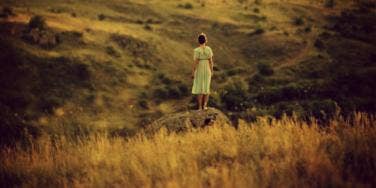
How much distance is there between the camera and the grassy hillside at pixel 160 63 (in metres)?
24.5

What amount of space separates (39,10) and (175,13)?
50.8 feet

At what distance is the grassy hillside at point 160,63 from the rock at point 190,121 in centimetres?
1021

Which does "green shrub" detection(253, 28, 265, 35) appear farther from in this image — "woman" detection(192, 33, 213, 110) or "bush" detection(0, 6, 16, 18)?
"woman" detection(192, 33, 213, 110)

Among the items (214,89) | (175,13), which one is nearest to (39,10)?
(175,13)

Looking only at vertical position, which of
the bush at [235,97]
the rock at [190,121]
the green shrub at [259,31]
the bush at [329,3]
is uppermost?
the bush at [329,3]

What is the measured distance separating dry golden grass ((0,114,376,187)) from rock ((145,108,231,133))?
178 centimetres

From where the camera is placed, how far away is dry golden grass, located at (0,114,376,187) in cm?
436

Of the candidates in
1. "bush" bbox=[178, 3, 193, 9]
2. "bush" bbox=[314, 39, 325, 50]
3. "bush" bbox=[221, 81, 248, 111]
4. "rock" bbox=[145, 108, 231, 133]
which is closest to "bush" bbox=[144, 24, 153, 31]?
"bush" bbox=[178, 3, 193, 9]

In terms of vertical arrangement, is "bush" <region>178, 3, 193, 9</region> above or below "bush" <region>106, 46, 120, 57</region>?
above

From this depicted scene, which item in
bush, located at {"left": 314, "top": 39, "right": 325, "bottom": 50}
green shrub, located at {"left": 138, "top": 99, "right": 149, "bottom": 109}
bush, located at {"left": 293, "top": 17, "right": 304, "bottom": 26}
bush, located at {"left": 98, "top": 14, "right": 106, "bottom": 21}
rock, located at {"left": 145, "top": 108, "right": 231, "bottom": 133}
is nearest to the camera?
rock, located at {"left": 145, "top": 108, "right": 231, "bottom": 133}

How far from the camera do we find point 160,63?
33062 millimetres

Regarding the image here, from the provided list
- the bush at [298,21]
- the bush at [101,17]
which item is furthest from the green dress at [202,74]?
the bush at [298,21]

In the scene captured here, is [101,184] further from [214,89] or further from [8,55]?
[8,55]

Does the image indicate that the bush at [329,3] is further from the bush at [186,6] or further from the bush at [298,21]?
the bush at [186,6]
